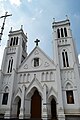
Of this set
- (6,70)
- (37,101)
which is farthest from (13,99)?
(6,70)

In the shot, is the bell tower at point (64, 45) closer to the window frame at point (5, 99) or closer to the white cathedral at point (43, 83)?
the white cathedral at point (43, 83)

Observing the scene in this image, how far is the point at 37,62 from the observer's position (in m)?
21.3

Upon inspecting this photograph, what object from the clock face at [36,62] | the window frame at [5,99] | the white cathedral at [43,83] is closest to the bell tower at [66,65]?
the white cathedral at [43,83]

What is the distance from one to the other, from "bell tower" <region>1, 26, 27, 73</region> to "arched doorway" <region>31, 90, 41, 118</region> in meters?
5.93

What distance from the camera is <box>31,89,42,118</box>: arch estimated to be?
18.0m

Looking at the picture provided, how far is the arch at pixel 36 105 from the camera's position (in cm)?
1798

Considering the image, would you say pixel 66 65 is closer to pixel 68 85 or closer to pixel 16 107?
pixel 68 85

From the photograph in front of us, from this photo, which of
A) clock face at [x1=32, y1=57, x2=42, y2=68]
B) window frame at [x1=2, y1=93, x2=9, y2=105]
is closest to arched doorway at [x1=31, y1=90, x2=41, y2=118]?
window frame at [x1=2, y1=93, x2=9, y2=105]

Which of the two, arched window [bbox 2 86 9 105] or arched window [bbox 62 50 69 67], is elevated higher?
arched window [bbox 62 50 69 67]

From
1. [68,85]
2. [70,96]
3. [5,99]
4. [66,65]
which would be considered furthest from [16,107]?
[66,65]

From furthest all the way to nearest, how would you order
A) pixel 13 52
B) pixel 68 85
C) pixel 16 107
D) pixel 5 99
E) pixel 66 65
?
pixel 13 52 → pixel 66 65 → pixel 5 99 → pixel 16 107 → pixel 68 85

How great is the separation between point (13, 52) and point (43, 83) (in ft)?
29.4

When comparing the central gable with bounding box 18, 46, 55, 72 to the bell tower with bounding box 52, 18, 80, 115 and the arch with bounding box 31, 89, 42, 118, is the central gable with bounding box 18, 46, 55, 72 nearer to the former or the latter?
the bell tower with bounding box 52, 18, 80, 115

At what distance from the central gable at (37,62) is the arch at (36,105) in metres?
3.98
